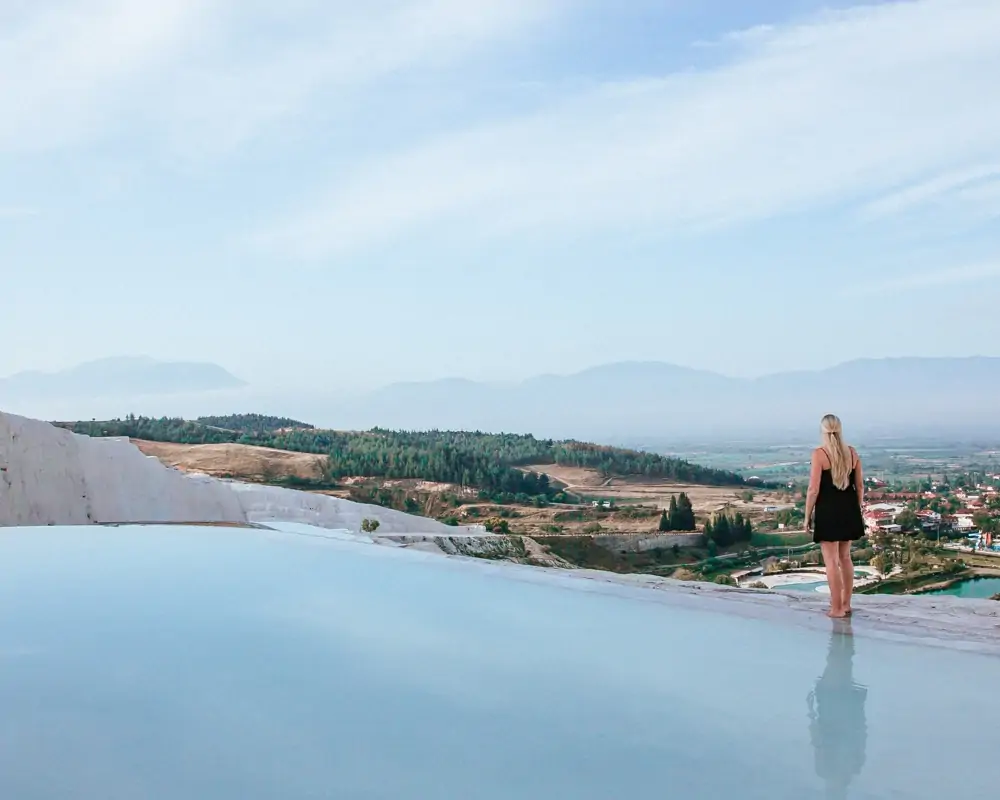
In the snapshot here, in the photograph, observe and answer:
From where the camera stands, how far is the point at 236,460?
23.8 m

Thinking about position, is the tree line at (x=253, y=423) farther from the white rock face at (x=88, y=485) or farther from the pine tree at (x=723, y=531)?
the white rock face at (x=88, y=485)

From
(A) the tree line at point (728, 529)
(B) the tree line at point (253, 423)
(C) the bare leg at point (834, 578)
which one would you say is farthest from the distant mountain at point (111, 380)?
(C) the bare leg at point (834, 578)

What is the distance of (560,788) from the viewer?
235 centimetres

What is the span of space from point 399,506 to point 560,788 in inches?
977

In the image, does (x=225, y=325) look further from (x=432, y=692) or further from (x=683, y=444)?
(x=432, y=692)

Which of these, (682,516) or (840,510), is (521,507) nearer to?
(682,516)

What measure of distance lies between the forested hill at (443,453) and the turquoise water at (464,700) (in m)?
22.0

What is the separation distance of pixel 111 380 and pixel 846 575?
136ft

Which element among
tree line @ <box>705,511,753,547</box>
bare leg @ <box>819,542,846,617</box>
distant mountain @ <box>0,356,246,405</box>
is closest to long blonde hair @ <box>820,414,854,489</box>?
bare leg @ <box>819,542,846,617</box>

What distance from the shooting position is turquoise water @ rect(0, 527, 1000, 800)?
2406 millimetres

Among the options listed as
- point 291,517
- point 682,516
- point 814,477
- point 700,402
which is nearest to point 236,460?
point 682,516

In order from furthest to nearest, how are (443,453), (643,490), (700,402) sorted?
(700,402) → (443,453) → (643,490)

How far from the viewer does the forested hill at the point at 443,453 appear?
26.5 m

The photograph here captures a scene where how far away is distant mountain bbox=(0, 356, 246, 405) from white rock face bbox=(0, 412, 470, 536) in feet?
99.3
